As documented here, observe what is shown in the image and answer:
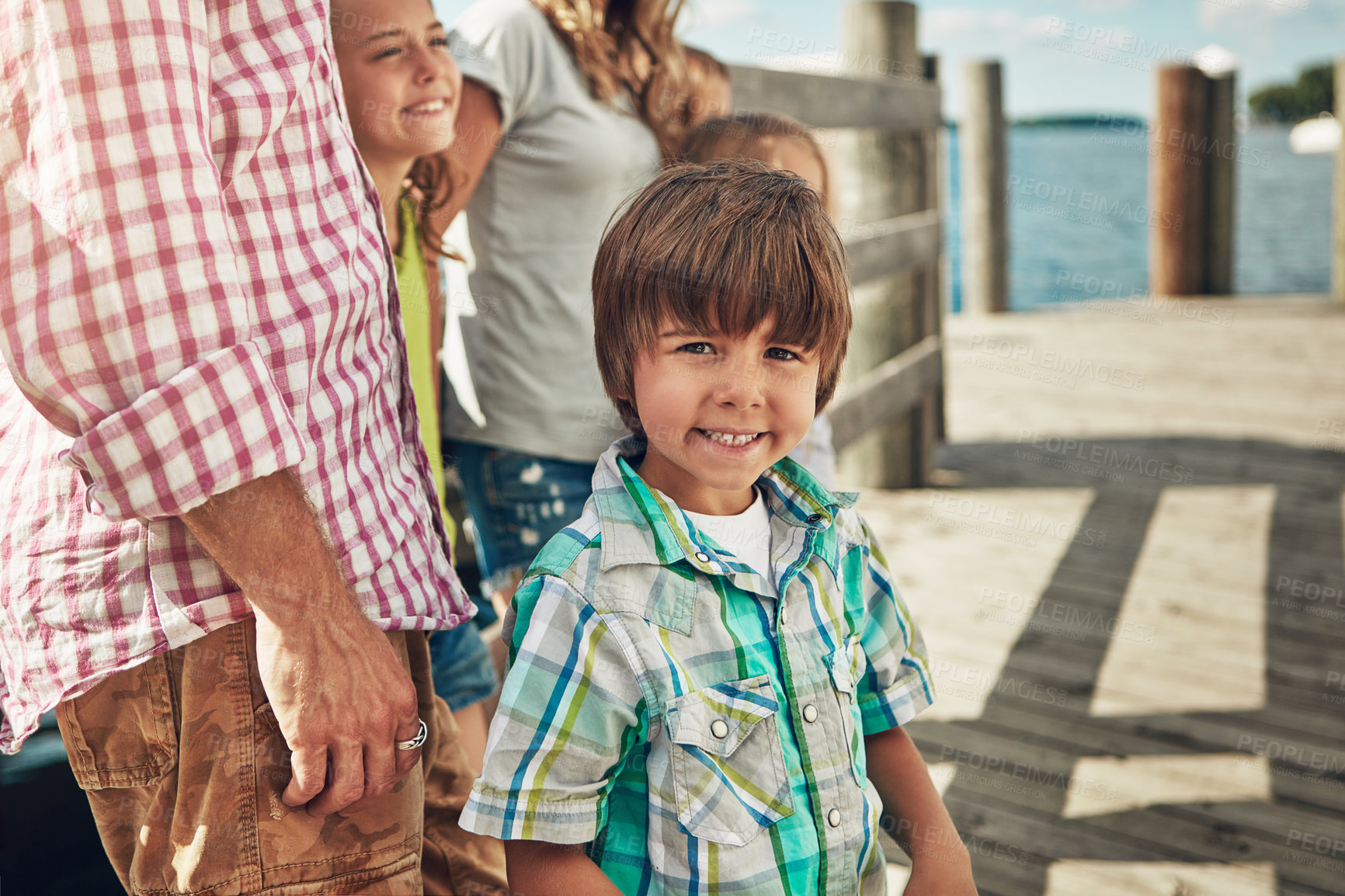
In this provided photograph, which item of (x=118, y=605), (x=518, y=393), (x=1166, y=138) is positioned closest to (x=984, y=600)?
(x=518, y=393)

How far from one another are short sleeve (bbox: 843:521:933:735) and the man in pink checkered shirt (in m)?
→ 0.48

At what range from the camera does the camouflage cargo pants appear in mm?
953

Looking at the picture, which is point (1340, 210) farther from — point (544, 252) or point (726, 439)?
point (726, 439)

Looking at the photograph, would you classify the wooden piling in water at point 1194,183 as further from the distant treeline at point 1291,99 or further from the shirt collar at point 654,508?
the distant treeline at point 1291,99

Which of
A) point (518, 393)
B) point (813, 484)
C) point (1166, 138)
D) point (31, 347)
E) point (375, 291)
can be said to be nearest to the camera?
point (31, 347)

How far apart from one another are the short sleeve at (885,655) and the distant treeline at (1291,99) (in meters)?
61.3

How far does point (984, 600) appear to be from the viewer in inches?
125

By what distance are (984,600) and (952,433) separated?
1.99 metres

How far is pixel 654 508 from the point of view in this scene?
3.48 ft

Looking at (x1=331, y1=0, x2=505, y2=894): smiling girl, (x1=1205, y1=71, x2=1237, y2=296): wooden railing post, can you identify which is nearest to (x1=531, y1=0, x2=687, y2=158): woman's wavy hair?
(x1=331, y1=0, x2=505, y2=894): smiling girl

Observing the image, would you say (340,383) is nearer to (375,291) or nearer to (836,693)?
(375,291)

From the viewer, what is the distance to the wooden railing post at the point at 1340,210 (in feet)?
23.8

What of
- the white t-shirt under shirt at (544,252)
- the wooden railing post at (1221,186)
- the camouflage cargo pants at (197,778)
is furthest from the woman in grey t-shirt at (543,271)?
the wooden railing post at (1221,186)

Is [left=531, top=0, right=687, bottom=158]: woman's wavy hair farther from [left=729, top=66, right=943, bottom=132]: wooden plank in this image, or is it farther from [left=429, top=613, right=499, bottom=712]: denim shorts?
[left=429, top=613, right=499, bottom=712]: denim shorts
